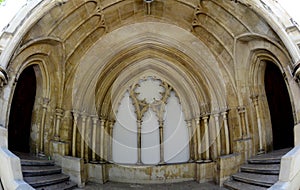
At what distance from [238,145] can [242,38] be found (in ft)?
6.81

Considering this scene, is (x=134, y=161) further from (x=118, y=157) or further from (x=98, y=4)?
(x=98, y=4)

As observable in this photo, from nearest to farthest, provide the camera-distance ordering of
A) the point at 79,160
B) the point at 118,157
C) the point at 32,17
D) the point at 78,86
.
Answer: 1. the point at 32,17
2. the point at 79,160
3. the point at 78,86
4. the point at 118,157

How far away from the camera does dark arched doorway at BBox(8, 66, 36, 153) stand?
5.36 m

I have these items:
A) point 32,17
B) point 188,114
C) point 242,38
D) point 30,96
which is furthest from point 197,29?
point 30,96

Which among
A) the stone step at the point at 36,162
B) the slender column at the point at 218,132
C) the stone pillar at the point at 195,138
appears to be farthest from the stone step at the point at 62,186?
the slender column at the point at 218,132

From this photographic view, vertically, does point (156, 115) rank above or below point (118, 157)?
above

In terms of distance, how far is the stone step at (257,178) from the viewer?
4.28m

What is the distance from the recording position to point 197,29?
625 cm

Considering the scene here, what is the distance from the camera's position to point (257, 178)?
4.60m

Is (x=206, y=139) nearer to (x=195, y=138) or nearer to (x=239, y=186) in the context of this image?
(x=195, y=138)

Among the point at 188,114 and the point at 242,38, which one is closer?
the point at 242,38

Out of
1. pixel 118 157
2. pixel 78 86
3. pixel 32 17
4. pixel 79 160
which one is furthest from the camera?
pixel 118 157

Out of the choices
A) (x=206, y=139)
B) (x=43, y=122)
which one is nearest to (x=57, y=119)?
(x=43, y=122)

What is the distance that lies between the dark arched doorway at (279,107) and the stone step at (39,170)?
13.6 feet
